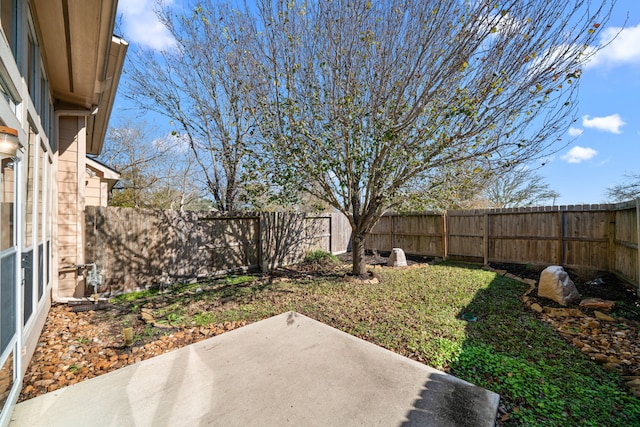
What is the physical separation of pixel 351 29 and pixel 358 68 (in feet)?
2.02

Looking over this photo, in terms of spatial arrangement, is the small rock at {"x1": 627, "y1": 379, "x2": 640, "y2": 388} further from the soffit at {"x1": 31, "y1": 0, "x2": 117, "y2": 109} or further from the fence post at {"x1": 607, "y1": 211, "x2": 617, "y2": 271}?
the soffit at {"x1": 31, "y1": 0, "x2": 117, "y2": 109}

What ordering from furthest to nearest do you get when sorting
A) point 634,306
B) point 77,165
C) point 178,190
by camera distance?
1. point 178,190
2. point 77,165
3. point 634,306

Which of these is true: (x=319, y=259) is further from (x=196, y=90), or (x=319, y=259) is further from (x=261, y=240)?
(x=196, y=90)

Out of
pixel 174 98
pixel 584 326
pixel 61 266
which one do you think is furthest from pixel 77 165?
pixel 584 326

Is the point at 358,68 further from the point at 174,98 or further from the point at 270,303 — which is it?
the point at 174,98

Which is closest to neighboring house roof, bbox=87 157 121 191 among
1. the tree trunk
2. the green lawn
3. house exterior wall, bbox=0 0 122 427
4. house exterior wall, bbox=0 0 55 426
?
house exterior wall, bbox=0 0 122 427

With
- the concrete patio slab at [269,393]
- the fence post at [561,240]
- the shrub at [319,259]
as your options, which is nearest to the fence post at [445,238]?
the fence post at [561,240]

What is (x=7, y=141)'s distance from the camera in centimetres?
150

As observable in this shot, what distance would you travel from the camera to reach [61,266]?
14.6 feet

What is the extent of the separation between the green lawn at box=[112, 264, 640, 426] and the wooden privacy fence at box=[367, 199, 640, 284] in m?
1.55

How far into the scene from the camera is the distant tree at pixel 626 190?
11.4 meters

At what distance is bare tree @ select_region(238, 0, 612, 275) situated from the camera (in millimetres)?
3941

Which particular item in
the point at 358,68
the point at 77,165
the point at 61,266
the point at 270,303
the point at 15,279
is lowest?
the point at 270,303

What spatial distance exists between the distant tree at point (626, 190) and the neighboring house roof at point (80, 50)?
56.5ft
